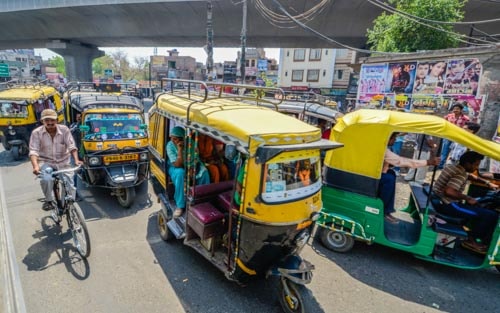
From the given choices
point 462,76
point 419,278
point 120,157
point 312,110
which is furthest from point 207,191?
point 462,76

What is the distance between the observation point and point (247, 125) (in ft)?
9.91

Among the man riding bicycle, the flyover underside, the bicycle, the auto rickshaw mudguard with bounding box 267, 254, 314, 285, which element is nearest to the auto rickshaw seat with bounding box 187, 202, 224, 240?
the auto rickshaw mudguard with bounding box 267, 254, 314, 285

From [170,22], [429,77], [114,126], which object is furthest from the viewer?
[170,22]

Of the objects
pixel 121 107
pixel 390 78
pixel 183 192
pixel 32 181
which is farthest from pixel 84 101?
pixel 390 78

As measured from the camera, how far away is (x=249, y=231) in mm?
3023

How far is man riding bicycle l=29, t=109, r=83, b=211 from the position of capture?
436 centimetres

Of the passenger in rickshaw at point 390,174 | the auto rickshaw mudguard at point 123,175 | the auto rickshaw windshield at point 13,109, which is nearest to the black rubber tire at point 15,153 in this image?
the auto rickshaw windshield at point 13,109

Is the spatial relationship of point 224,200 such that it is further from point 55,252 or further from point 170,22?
point 170,22

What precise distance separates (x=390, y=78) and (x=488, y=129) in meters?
4.36

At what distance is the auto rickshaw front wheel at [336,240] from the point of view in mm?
4633

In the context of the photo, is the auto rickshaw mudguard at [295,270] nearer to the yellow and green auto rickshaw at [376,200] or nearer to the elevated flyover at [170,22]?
the yellow and green auto rickshaw at [376,200]

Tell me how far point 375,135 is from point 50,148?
18.1 ft

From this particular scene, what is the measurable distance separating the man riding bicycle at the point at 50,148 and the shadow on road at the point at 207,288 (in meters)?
2.08

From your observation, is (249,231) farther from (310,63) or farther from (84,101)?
(310,63)
